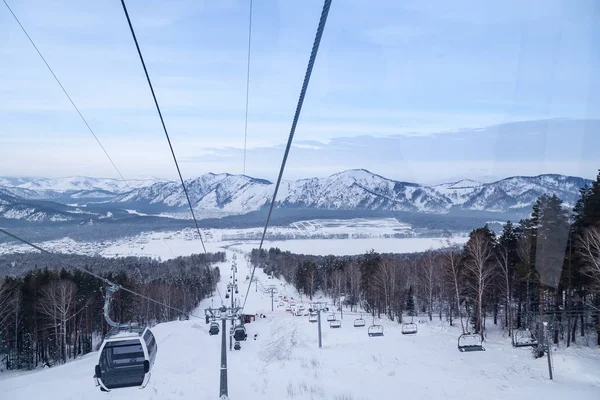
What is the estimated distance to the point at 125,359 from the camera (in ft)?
29.4

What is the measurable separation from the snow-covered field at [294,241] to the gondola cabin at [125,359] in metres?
51.2

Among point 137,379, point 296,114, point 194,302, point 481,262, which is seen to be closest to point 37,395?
point 137,379

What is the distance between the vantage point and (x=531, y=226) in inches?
742

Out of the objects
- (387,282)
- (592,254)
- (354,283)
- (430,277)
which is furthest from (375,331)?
(354,283)

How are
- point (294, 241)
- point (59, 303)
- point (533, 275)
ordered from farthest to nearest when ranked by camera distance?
point (294, 241)
point (59, 303)
point (533, 275)

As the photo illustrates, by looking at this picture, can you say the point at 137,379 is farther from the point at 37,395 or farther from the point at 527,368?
the point at 527,368

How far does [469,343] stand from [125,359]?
41.8ft

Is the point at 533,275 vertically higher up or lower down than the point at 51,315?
higher up

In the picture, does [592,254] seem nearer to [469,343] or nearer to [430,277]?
[469,343]

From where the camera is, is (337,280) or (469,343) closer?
(469,343)

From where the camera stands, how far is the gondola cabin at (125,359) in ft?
26.4

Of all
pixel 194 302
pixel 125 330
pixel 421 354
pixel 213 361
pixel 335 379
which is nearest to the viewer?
pixel 125 330

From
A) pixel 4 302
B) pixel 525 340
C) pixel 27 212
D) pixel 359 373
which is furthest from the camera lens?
pixel 27 212

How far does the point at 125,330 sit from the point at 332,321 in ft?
65.8
